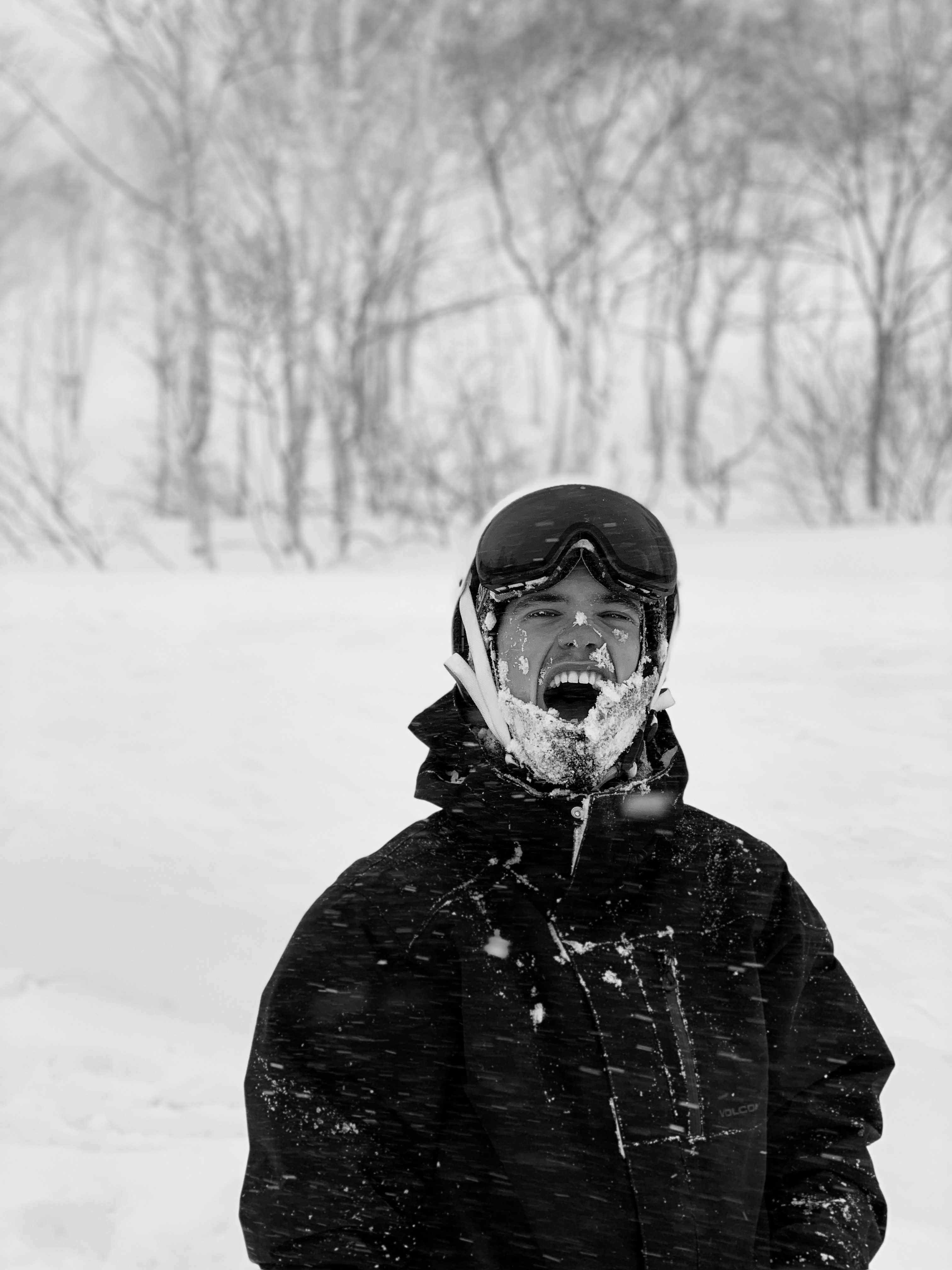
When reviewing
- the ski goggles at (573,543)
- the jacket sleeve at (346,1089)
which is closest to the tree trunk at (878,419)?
the ski goggles at (573,543)

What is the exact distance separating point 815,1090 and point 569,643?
2.05 ft

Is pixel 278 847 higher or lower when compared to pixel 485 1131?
lower

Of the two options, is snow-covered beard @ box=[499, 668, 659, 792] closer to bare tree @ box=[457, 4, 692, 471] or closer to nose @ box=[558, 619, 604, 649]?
nose @ box=[558, 619, 604, 649]

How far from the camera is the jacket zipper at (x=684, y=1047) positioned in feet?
4.09

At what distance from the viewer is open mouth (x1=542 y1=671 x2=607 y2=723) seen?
1.38 metres

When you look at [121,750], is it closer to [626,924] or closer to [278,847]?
[278,847]

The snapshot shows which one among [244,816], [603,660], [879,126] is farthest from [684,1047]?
[879,126]

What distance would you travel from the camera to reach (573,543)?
4.95 ft

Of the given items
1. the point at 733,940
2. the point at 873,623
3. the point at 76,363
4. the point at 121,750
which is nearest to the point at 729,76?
the point at 873,623

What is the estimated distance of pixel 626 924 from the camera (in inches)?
51.2

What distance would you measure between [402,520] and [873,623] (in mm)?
10302

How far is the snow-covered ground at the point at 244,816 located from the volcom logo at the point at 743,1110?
2.10 m

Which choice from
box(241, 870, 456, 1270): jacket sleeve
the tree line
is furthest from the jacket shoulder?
the tree line

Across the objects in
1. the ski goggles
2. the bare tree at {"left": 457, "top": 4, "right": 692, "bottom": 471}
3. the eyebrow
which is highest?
the bare tree at {"left": 457, "top": 4, "right": 692, "bottom": 471}
